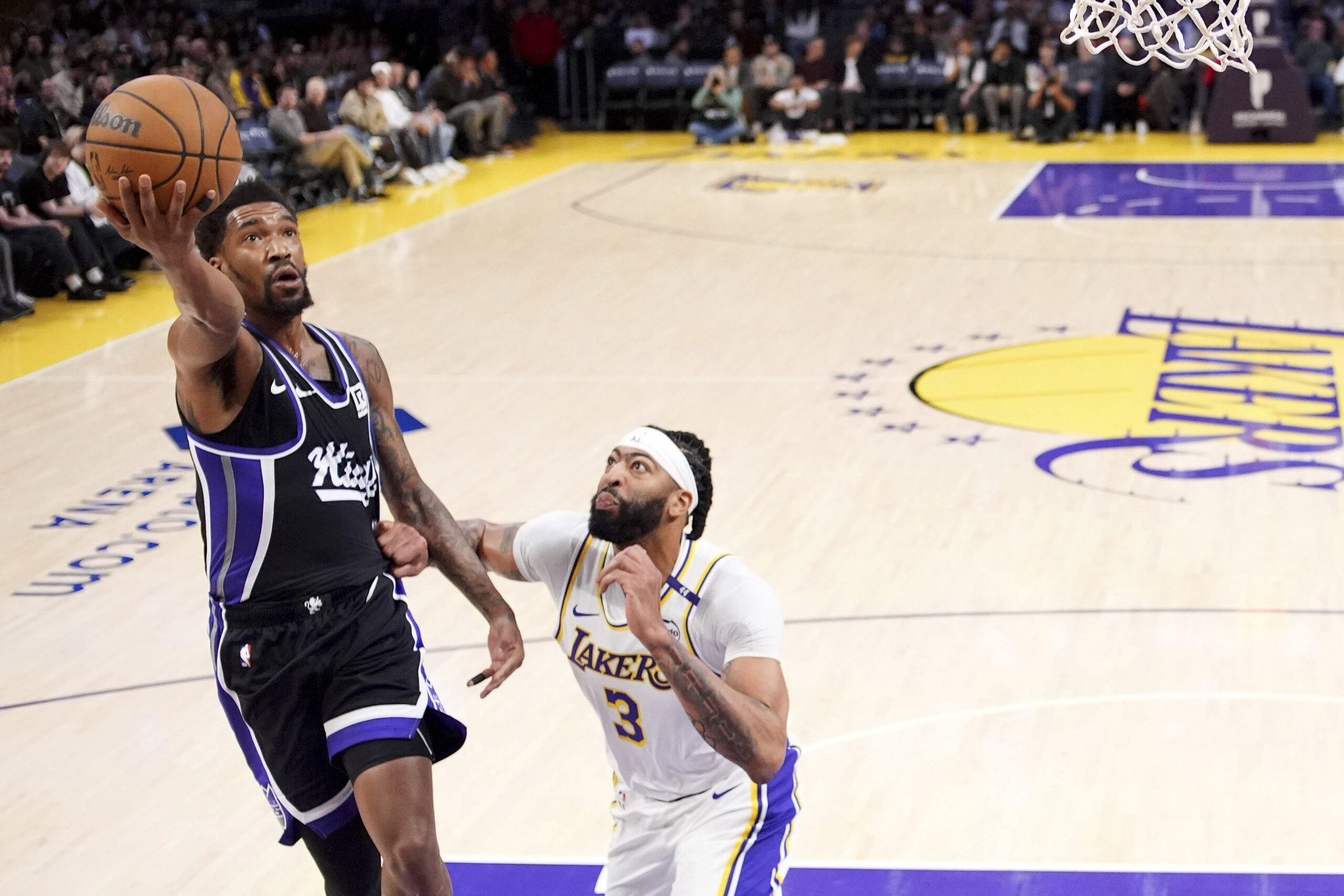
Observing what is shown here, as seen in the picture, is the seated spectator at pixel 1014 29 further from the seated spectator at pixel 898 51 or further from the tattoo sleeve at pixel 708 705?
the tattoo sleeve at pixel 708 705

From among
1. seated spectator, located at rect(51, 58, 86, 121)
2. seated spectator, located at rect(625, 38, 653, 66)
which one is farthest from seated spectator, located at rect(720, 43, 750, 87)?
seated spectator, located at rect(51, 58, 86, 121)

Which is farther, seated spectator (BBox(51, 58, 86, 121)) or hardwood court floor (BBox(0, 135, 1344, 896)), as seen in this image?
seated spectator (BBox(51, 58, 86, 121))

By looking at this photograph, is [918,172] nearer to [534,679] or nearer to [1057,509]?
[1057,509]

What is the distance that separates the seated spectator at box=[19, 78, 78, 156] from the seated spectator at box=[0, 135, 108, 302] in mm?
357

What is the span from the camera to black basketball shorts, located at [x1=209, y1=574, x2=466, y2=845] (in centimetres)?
366

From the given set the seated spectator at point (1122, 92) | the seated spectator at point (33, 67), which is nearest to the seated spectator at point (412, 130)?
the seated spectator at point (33, 67)

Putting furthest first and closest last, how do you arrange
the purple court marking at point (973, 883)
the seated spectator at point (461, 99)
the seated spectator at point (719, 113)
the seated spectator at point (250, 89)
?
the seated spectator at point (719, 113) < the seated spectator at point (461, 99) < the seated spectator at point (250, 89) < the purple court marking at point (973, 883)

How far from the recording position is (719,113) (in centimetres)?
2353

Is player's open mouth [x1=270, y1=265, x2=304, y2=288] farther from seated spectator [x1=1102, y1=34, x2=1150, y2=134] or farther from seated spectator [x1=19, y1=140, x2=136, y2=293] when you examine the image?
seated spectator [x1=1102, y1=34, x2=1150, y2=134]

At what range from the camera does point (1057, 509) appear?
26.2 ft

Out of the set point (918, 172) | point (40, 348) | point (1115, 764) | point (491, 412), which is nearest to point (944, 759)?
point (1115, 764)

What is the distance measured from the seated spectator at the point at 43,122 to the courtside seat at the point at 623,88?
12054mm

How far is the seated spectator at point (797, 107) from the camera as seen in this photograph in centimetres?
2369

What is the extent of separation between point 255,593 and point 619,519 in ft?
2.75
